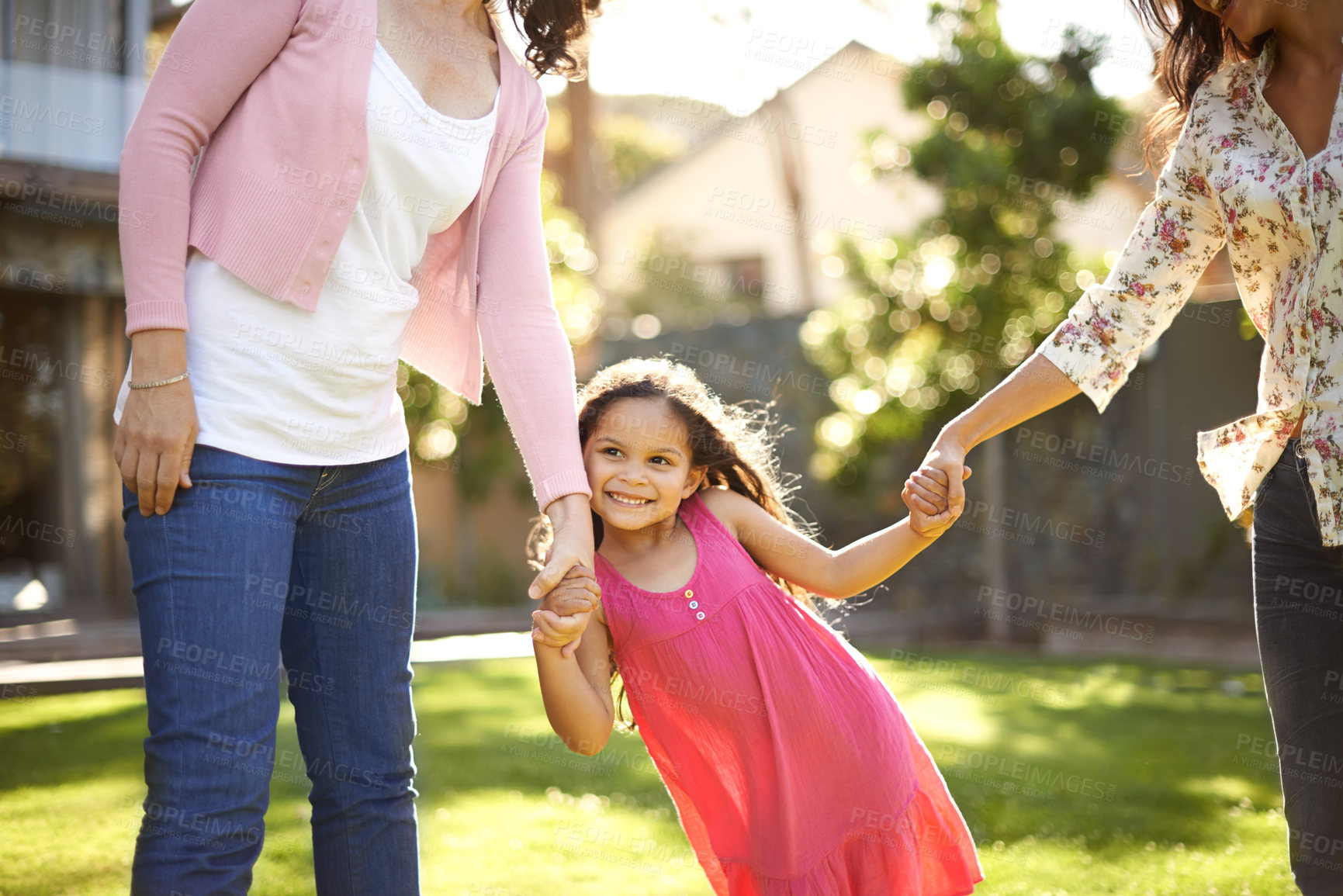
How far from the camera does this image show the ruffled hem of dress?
7.06 feet

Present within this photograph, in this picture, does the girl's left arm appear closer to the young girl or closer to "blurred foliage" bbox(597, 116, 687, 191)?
the young girl

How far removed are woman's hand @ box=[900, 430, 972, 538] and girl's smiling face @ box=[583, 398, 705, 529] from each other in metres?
0.45

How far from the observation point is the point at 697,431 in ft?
7.75

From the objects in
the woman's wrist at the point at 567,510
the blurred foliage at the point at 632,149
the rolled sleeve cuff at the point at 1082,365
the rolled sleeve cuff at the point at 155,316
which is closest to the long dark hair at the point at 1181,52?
the rolled sleeve cuff at the point at 1082,365

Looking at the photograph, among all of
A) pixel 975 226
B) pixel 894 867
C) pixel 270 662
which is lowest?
pixel 894 867

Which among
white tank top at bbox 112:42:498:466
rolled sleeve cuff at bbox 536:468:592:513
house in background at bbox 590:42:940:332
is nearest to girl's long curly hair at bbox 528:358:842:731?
rolled sleeve cuff at bbox 536:468:592:513

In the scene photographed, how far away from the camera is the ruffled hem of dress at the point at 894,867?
2152 mm

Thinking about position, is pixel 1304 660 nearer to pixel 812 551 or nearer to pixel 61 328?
pixel 812 551

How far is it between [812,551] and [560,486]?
2.04 ft

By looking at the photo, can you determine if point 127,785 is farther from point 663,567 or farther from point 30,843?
point 663,567

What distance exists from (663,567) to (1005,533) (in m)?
8.22

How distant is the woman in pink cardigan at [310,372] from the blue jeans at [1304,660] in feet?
3.59

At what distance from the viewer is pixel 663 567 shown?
228cm

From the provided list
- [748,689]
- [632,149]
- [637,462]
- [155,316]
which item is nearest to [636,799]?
[748,689]
